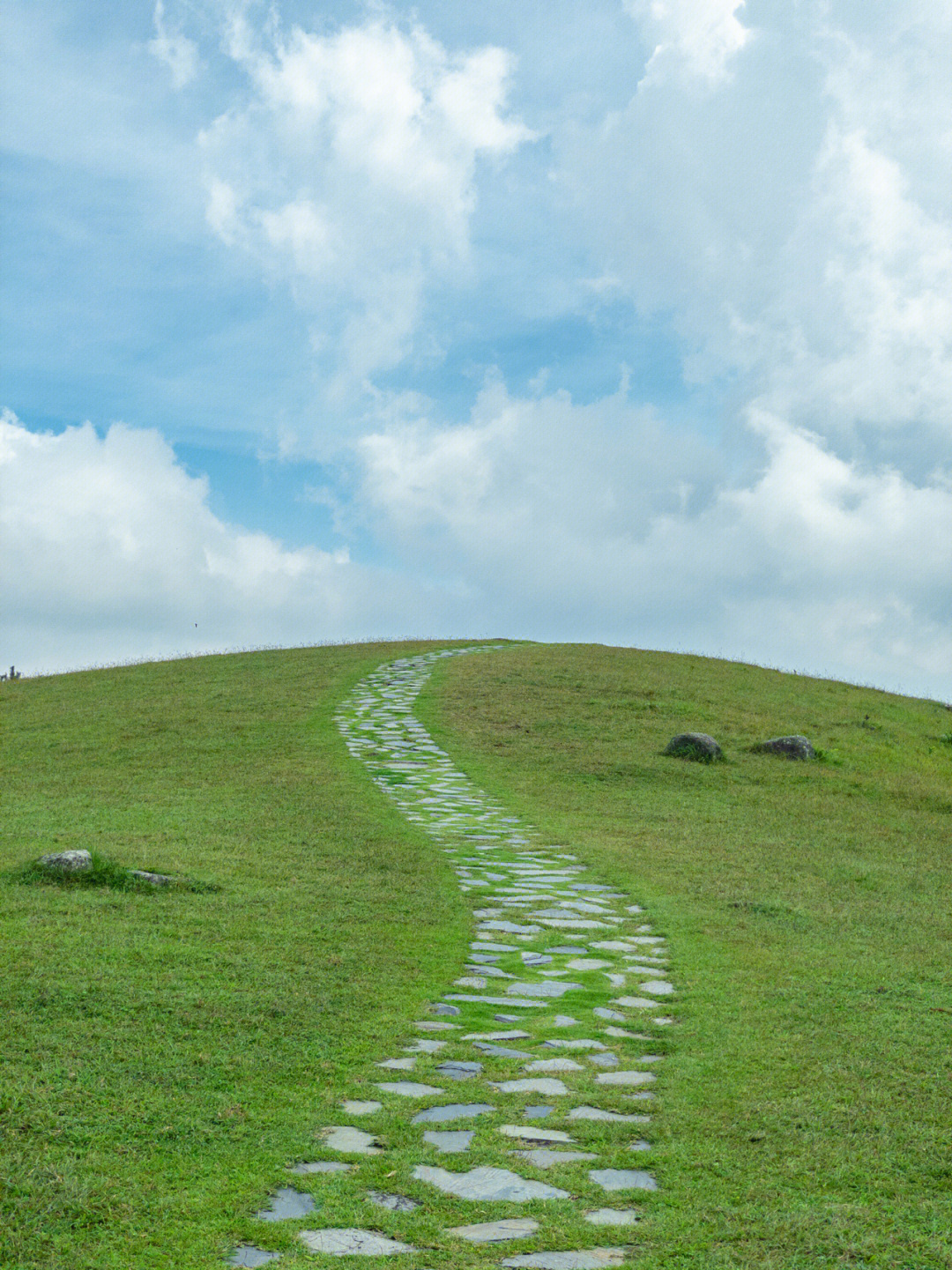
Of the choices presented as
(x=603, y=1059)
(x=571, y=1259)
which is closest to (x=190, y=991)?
(x=603, y=1059)

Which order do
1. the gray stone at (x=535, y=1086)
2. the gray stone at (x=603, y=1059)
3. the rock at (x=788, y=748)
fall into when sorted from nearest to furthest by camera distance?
the gray stone at (x=535, y=1086), the gray stone at (x=603, y=1059), the rock at (x=788, y=748)

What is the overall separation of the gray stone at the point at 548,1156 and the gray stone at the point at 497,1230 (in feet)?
1.81

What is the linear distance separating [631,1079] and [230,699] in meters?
21.2

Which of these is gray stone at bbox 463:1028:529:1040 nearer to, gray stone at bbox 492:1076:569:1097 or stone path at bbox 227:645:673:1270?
stone path at bbox 227:645:673:1270

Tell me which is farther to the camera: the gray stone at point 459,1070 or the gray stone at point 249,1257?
the gray stone at point 459,1070

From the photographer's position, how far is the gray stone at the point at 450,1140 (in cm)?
514

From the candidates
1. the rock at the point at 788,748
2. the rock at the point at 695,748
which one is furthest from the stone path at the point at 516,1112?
the rock at the point at 788,748

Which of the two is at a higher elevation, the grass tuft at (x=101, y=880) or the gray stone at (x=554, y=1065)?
the grass tuft at (x=101, y=880)

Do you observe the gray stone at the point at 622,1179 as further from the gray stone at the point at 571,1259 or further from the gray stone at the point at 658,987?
the gray stone at the point at 658,987

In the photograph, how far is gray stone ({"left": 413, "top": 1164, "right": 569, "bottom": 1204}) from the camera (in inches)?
184

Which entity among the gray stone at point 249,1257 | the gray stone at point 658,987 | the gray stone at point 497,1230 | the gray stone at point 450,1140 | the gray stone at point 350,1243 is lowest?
the gray stone at point 249,1257

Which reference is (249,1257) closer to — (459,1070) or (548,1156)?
(548,1156)

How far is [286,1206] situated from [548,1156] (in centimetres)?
127

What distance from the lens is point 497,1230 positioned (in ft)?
14.4
